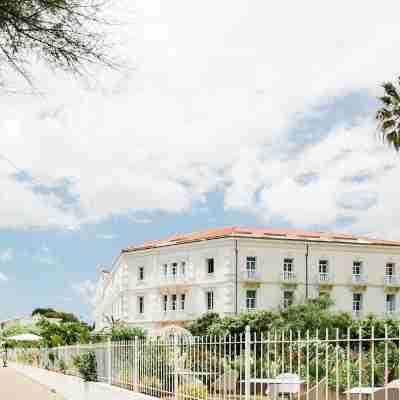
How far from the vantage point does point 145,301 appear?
61875 millimetres

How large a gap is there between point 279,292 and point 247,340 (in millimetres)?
48635

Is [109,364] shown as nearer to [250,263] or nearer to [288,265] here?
[250,263]

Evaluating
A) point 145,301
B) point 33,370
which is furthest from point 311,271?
point 33,370

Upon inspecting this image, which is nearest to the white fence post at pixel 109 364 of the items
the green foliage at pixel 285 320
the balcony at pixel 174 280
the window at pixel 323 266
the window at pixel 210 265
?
the green foliage at pixel 285 320

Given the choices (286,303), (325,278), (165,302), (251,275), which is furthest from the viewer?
(165,302)

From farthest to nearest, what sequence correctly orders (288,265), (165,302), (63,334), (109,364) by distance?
(165,302) < (288,265) < (63,334) < (109,364)

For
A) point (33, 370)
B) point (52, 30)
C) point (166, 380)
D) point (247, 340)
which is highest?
point (52, 30)

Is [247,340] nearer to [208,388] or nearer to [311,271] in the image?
[208,388]

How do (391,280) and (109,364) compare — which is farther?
(391,280)

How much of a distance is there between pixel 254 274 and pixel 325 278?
5.57m

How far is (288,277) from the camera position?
191ft

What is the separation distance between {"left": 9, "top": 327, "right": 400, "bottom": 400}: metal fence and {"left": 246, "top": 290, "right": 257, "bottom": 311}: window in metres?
40.9

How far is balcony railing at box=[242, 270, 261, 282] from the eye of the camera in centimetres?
5688

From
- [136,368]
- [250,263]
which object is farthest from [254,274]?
[136,368]
